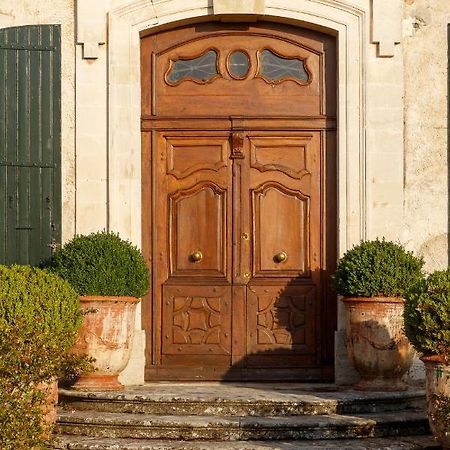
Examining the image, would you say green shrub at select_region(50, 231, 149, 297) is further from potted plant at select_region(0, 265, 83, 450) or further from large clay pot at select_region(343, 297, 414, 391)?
large clay pot at select_region(343, 297, 414, 391)

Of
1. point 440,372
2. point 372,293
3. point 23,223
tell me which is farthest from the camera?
point 23,223

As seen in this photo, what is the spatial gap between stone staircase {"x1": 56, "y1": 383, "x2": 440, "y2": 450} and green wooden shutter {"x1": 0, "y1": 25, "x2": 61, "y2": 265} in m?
1.58

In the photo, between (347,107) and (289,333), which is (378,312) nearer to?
(289,333)

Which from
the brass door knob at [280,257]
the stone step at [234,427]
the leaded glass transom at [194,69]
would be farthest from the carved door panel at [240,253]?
the stone step at [234,427]

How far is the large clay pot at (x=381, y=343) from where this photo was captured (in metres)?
9.93

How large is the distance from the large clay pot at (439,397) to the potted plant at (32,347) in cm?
247

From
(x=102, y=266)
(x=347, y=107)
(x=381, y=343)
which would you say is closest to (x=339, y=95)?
(x=347, y=107)

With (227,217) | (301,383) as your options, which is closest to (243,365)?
(301,383)

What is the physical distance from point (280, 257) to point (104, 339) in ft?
6.22

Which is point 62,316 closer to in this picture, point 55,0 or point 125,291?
point 125,291

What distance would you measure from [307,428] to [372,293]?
4.86 feet

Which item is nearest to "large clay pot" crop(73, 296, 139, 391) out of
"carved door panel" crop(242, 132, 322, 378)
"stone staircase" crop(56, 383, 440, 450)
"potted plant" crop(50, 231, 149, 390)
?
"potted plant" crop(50, 231, 149, 390)

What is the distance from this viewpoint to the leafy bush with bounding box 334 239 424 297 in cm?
994

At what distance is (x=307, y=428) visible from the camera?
29.3 feet
